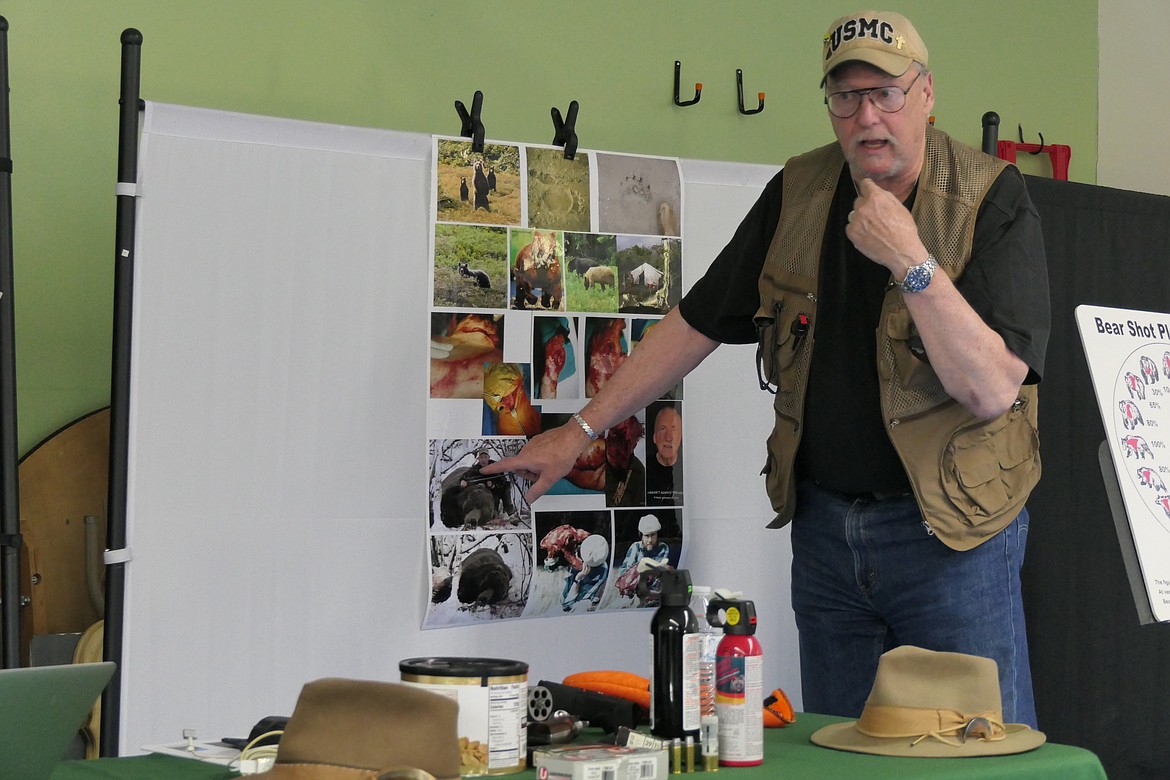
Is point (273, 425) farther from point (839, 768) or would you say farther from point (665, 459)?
point (839, 768)

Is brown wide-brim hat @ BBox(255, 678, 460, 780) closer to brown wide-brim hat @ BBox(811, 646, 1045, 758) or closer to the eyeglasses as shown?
brown wide-brim hat @ BBox(811, 646, 1045, 758)

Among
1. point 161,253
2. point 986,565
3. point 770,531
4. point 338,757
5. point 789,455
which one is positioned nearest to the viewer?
point 338,757

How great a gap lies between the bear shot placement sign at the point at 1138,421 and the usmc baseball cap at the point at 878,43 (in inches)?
36.0

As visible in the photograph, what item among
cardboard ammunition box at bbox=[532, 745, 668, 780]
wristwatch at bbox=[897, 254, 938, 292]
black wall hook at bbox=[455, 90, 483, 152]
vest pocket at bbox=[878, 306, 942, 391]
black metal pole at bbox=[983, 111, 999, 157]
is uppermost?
black metal pole at bbox=[983, 111, 999, 157]

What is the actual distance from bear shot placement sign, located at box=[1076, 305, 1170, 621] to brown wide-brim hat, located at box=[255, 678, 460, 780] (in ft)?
6.19

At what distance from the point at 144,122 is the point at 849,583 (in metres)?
1.41

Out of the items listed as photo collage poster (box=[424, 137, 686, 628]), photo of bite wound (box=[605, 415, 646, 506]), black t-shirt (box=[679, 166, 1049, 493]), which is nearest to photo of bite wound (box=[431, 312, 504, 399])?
Answer: photo collage poster (box=[424, 137, 686, 628])

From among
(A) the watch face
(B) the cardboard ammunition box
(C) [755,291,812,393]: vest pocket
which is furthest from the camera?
(C) [755,291,812,393]: vest pocket

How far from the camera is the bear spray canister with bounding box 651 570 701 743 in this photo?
123 centimetres

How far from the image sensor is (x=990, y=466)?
1.77 m

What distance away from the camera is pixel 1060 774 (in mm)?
1247

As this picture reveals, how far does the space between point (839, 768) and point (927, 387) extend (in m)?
0.73

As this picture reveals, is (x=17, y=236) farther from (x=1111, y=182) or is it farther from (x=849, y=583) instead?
(x=1111, y=182)

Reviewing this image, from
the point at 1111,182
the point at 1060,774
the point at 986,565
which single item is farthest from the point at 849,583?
the point at 1111,182
